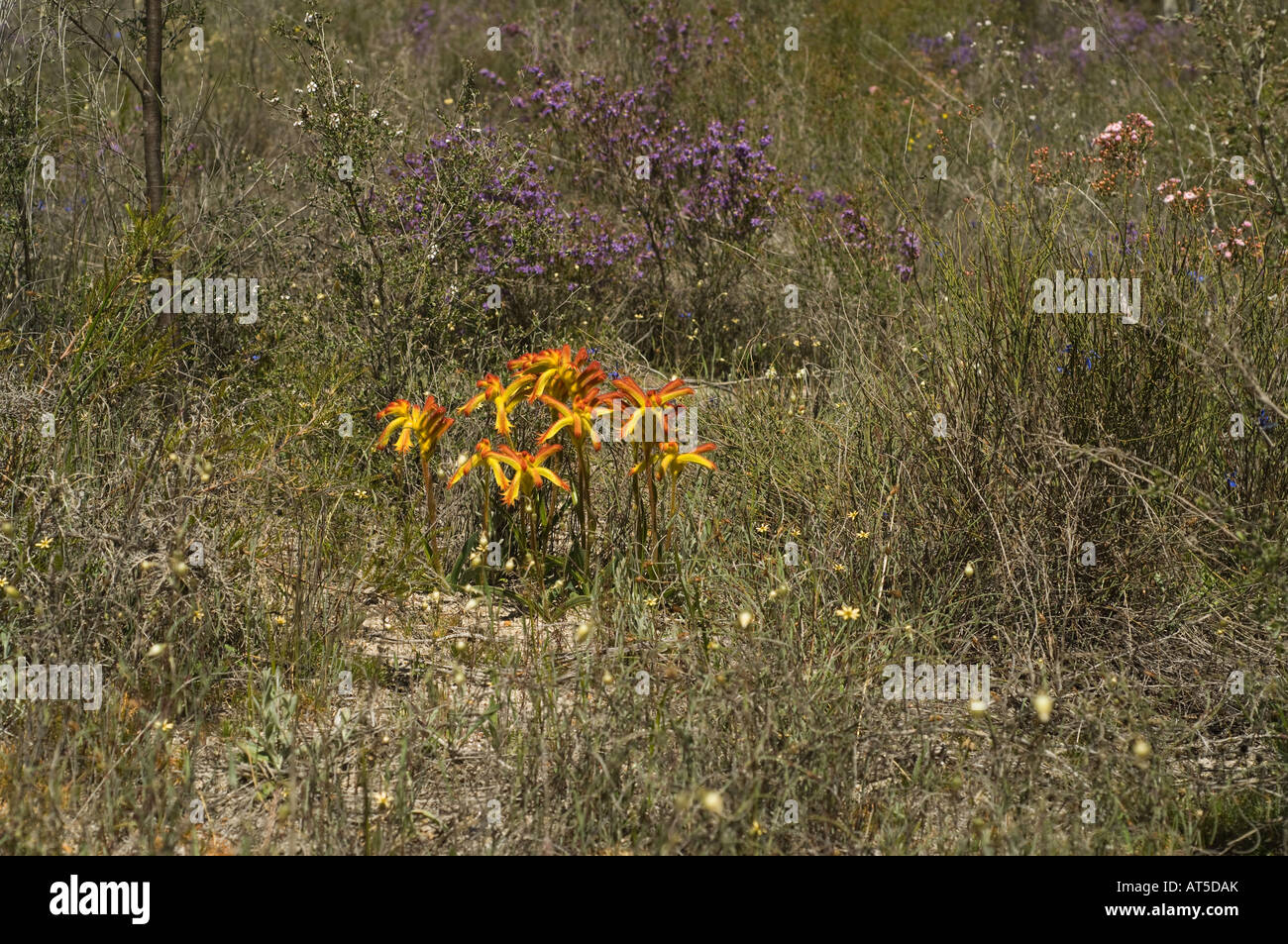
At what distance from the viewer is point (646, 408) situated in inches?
113

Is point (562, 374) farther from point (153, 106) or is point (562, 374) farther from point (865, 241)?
point (865, 241)

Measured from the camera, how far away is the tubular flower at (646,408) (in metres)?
2.85

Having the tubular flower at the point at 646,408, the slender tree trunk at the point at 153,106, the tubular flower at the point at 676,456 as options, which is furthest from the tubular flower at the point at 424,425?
the slender tree trunk at the point at 153,106

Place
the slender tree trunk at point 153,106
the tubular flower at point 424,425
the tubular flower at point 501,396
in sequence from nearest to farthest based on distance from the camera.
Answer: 1. the tubular flower at point 501,396
2. the tubular flower at point 424,425
3. the slender tree trunk at point 153,106

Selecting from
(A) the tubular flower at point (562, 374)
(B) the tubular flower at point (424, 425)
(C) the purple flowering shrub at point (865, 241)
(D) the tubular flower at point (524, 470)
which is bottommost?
(D) the tubular flower at point (524, 470)

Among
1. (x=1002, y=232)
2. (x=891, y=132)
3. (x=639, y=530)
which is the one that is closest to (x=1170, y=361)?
(x=1002, y=232)

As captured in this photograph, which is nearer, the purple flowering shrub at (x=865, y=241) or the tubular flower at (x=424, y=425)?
the tubular flower at (x=424, y=425)

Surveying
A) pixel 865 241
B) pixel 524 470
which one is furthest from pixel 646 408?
pixel 865 241

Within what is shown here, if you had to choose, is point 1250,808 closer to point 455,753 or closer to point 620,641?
point 620,641

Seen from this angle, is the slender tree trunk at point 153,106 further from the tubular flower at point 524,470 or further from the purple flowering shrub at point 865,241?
the purple flowering shrub at point 865,241

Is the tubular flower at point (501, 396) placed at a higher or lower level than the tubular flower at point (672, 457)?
higher

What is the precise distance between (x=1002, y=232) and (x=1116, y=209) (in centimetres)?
116

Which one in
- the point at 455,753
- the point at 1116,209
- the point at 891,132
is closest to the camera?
the point at 455,753

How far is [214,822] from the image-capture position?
2.38m
